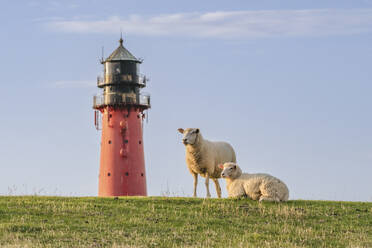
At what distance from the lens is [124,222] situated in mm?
17547

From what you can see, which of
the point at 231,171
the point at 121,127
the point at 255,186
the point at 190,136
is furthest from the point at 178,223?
the point at 121,127

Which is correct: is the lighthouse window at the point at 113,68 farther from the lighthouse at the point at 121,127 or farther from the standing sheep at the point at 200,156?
the standing sheep at the point at 200,156

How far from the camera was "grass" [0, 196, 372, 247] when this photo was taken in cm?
1528

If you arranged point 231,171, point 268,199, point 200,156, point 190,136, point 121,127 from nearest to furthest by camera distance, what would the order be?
point 268,199
point 231,171
point 190,136
point 200,156
point 121,127

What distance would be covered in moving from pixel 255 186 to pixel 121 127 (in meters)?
21.6

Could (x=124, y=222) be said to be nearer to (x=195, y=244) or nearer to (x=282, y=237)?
(x=195, y=244)

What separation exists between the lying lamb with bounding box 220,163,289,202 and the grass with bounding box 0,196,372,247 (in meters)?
0.45

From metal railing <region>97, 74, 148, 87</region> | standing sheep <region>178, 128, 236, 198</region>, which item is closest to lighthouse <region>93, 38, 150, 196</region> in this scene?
metal railing <region>97, 74, 148, 87</region>

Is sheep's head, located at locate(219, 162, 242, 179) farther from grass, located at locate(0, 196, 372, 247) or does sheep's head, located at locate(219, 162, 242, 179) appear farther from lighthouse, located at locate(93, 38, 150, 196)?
lighthouse, located at locate(93, 38, 150, 196)

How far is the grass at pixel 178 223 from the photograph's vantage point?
15.3 meters

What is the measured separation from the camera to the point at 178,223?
1767 cm

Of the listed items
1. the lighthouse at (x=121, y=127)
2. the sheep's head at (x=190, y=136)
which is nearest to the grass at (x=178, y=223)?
the sheep's head at (x=190, y=136)

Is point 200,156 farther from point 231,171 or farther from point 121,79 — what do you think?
point 121,79

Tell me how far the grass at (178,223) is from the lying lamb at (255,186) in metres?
0.45
